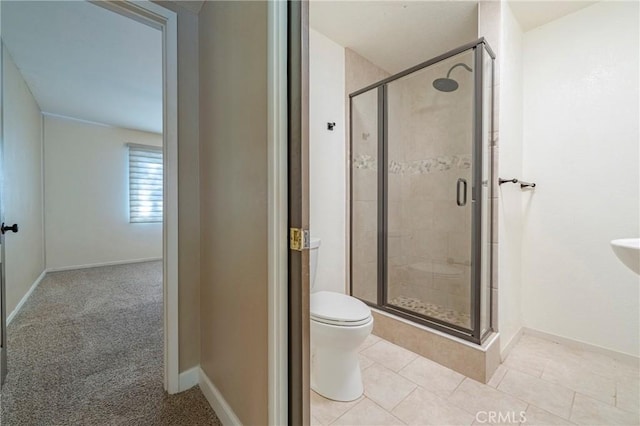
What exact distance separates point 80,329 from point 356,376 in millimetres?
2246

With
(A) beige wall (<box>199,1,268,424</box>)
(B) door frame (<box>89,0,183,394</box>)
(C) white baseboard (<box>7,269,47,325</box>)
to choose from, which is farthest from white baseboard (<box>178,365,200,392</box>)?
(C) white baseboard (<box>7,269,47,325</box>)

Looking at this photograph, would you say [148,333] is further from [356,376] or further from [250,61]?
[250,61]

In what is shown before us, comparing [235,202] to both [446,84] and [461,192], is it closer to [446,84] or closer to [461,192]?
[461,192]

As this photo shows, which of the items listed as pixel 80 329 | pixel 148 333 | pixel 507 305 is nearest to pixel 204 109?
pixel 148 333

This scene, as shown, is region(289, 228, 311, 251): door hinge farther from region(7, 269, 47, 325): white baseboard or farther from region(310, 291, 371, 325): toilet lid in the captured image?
region(7, 269, 47, 325): white baseboard

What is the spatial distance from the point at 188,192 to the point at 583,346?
9.28 feet

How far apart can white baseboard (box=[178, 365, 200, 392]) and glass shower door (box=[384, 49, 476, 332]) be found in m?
1.43

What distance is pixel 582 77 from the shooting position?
1.96 metres

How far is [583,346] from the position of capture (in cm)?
195

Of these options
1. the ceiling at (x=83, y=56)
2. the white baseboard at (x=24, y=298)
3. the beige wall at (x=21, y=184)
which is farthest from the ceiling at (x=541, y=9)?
the white baseboard at (x=24, y=298)

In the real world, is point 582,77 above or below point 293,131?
above

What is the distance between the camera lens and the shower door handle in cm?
200

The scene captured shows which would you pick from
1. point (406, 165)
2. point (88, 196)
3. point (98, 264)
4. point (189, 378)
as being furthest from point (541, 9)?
point (98, 264)

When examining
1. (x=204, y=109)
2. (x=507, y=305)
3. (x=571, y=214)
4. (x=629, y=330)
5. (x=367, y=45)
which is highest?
(x=367, y=45)
